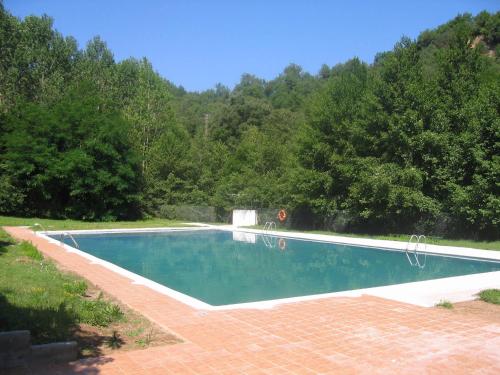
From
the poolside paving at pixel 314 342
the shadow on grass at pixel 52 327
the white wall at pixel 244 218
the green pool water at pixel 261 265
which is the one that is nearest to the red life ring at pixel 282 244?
the green pool water at pixel 261 265

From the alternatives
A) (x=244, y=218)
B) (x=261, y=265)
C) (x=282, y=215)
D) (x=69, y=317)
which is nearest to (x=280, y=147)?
(x=244, y=218)

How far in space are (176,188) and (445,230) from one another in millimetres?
18919

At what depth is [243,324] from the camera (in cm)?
626

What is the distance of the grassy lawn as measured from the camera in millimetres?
5203

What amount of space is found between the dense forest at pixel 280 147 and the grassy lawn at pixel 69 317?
1141 centimetres

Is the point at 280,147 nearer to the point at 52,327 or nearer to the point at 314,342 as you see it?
the point at 314,342

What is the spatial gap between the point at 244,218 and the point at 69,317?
24.9 metres

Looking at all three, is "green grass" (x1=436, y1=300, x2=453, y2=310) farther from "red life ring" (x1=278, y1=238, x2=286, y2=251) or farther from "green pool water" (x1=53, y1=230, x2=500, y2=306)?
"red life ring" (x1=278, y1=238, x2=286, y2=251)

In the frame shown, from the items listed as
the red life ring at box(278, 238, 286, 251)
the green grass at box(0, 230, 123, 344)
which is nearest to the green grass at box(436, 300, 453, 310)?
the green grass at box(0, 230, 123, 344)

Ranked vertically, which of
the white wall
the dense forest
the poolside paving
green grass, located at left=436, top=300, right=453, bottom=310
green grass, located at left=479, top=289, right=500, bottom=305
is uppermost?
the dense forest

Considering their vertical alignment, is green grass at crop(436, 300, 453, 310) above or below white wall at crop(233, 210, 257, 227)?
below

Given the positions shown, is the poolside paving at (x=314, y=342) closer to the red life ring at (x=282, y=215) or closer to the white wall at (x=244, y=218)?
the red life ring at (x=282, y=215)

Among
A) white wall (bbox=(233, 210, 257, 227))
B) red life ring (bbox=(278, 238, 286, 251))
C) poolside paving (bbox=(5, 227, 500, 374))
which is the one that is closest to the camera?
poolside paving (bbox=(5, 227, 500, 374))

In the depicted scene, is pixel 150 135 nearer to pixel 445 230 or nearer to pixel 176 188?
pixel 176 188
